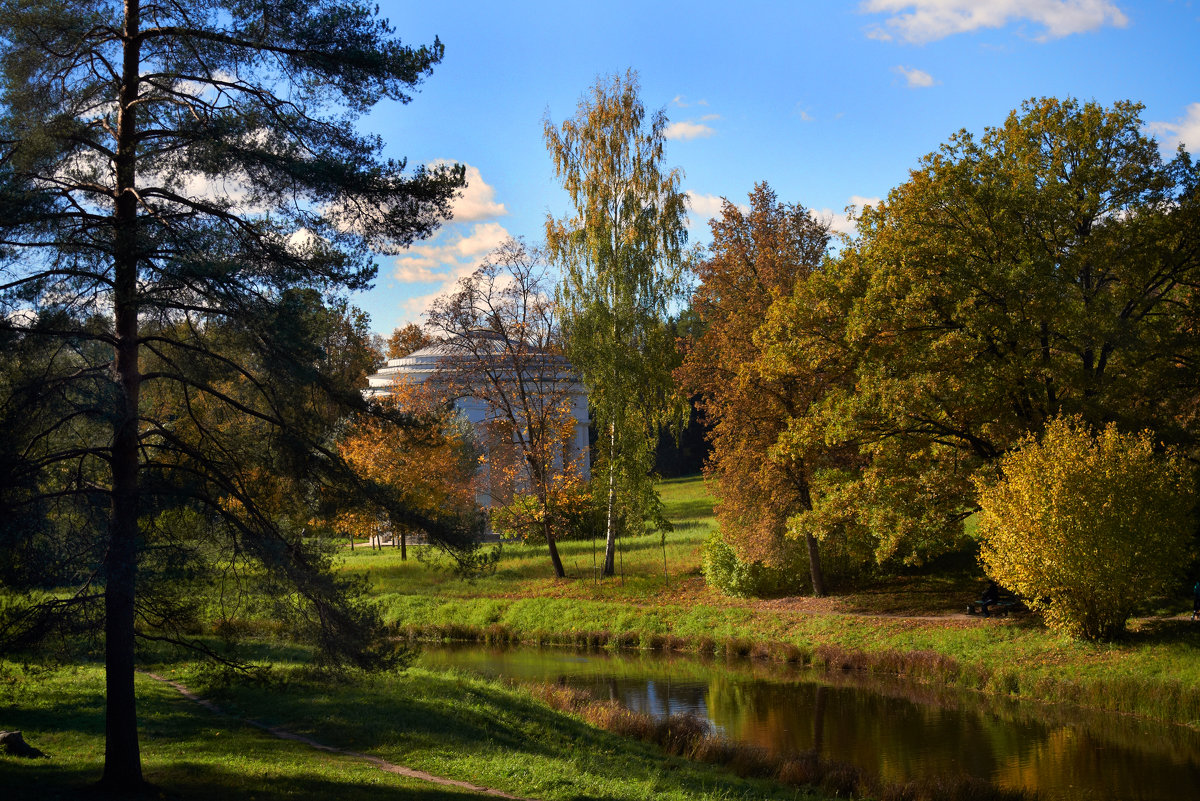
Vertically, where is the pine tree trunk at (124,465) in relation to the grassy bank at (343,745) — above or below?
above

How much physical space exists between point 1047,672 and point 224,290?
17.7 metres

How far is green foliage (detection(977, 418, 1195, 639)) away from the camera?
18094 millimetres

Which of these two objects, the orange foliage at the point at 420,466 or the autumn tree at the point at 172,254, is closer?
the autumn tree at the point at 172,254

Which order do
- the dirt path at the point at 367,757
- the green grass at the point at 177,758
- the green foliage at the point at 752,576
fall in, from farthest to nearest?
the green foliage at the point at 752,576, the dirt path at the point at 367,757, the green grass at the point at 177,758

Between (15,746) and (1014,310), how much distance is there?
20132 millimetres

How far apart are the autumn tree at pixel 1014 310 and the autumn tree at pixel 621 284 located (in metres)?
9.69

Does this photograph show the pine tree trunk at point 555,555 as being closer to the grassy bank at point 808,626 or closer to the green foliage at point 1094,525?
the grassy bank at point 808,626

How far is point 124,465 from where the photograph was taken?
992cm

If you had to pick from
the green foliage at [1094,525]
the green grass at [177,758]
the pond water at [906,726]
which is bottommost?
the pond water at [906,726]

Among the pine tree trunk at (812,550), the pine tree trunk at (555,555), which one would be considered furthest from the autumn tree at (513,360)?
the pine tree trunk at (812,550)

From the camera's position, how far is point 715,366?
97.2ft

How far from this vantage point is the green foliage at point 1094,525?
1809cm

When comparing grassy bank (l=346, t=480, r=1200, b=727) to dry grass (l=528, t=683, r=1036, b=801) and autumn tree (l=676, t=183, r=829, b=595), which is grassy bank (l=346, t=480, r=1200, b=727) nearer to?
autumn tree (l=676, t=183, r=829, b=595)

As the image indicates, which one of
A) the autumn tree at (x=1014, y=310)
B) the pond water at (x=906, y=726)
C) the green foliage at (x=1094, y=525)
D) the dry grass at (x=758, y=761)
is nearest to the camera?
the dry grass at (x=758, y=761)
